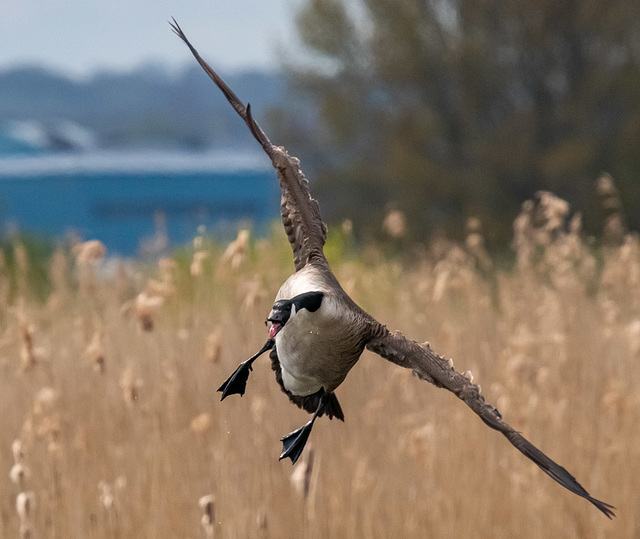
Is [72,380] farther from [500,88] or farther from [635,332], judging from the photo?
[500,88]

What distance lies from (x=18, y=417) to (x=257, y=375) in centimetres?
139

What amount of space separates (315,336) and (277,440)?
8.92ft

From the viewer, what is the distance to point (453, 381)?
120 centimetres

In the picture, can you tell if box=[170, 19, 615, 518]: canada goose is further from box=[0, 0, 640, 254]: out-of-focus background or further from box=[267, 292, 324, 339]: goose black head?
box=[0, 0, 640, 254]: out-of-focus background

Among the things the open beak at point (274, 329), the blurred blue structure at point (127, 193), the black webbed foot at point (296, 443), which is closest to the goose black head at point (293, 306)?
the open beak at point (274, 329)

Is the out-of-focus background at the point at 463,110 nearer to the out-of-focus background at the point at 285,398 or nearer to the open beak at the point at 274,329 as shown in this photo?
the out-of-focus background at the point at 285,398

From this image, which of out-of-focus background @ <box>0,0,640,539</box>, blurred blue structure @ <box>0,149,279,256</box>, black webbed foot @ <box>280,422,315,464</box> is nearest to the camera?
black webbed foot @ <box>280,422,315,464</box>

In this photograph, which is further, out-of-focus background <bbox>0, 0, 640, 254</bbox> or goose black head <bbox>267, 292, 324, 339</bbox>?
out-of-focus background <bbox>0, 0, 640, 254</bbox>

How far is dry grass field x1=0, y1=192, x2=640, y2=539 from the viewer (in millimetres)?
3543

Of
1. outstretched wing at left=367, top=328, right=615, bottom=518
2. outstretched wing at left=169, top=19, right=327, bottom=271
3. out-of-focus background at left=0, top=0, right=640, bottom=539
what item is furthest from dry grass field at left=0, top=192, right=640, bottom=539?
outstretched wing at left=367, top=328, right=615, bottom=518

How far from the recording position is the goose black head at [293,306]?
919 millimetres

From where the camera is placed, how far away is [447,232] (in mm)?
17312

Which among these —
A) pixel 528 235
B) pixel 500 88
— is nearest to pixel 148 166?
Answer: pixel 500 88

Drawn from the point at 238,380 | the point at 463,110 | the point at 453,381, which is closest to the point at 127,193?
the point at 463,110
